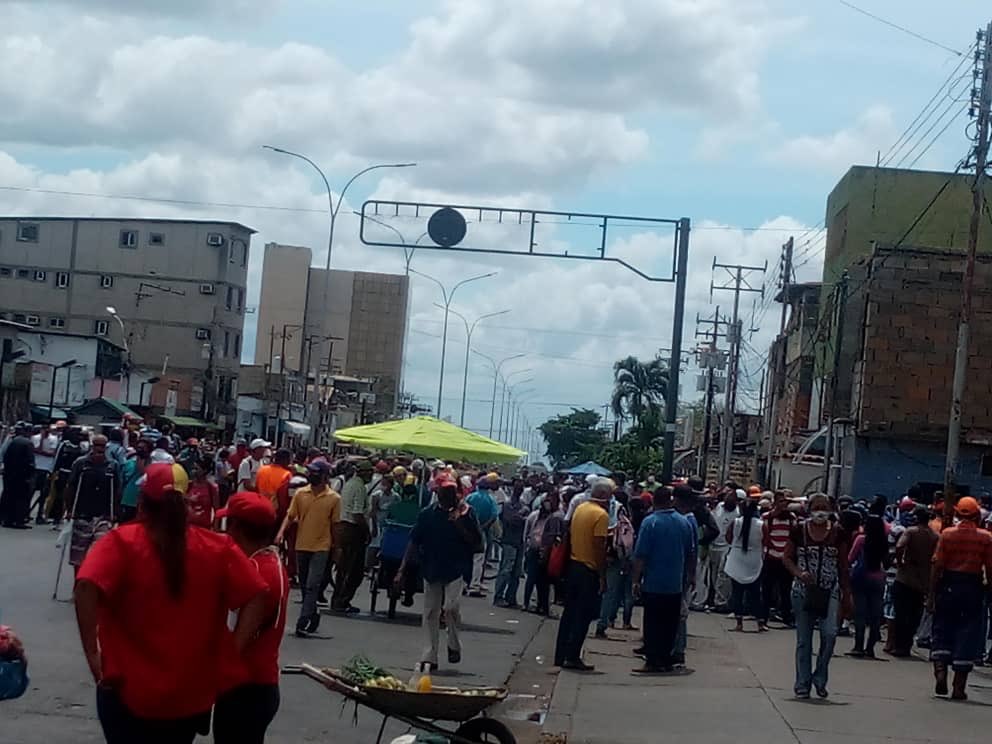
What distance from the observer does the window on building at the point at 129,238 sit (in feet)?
277

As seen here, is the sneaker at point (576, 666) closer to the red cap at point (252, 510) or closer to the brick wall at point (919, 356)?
the red cap at point (252, 510)

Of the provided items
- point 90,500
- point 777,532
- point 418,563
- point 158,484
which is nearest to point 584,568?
point 418,563

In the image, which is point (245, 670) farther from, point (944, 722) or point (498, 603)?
point (498, 603)

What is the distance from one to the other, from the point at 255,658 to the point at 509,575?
1691cm

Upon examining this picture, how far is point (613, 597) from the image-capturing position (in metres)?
19.9

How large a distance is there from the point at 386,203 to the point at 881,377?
18.1m

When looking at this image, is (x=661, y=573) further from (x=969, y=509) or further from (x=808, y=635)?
(x=969, y=509)

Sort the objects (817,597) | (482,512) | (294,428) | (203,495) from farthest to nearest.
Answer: (294,428), (482,512), (203,495), (817,597)

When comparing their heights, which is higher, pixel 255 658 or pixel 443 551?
pixel 255 658

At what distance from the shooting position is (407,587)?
62.3 feet

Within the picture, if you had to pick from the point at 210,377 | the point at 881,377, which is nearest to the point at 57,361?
the point at 210,377

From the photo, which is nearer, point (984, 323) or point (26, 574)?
point (26, 574)

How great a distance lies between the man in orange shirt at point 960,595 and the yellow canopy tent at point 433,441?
9.81m

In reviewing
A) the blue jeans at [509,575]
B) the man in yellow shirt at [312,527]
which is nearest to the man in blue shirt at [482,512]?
the blue jeans at [509,575]
